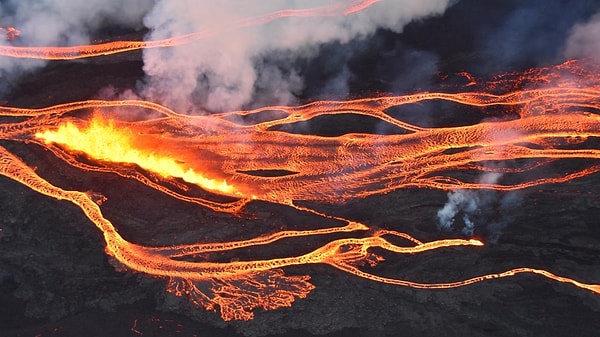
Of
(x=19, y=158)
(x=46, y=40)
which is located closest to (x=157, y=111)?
(x=19, y=158)

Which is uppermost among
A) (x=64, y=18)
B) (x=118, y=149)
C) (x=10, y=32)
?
(x=64, y=18)

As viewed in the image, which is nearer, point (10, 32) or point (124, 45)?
point (124, 45)

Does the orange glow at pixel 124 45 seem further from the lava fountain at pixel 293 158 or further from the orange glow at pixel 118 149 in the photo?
the orange glow at pixel 118 149

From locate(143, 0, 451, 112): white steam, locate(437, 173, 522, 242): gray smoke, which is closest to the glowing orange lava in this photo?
locate(143, 0, 451, 112): white steam

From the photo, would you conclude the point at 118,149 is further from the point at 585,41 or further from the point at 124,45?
the point at 585,41

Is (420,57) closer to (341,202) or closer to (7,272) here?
(341,202)

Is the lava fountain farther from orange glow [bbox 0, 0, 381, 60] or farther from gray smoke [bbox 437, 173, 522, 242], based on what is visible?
orange glow [bbox 0, 0, 381, 60]

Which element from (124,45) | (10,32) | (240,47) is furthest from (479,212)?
(10,32)

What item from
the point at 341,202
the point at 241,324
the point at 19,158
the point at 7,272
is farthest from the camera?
the point at 19,158
